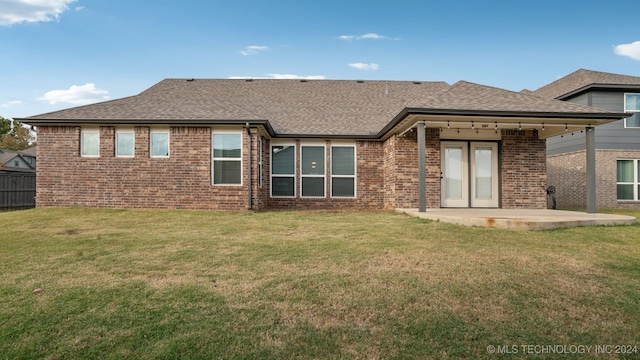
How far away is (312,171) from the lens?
12.8 m

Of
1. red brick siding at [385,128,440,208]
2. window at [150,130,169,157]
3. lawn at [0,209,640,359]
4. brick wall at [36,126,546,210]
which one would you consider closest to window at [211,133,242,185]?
brick wall at [36,126,546,210]

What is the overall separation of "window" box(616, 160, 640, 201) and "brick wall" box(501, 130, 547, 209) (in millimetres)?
6454

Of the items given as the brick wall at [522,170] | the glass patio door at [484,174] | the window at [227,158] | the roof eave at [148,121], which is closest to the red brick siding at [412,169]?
the glass patio door at [484,174]

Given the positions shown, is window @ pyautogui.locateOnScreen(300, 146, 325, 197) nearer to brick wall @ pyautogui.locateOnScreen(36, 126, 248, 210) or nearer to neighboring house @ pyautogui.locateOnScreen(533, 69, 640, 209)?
brick wall @ pyautogui.locateOnScreen(36, 126, 248, 210)

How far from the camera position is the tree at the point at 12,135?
161ft

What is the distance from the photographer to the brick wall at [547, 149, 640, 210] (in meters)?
14.3

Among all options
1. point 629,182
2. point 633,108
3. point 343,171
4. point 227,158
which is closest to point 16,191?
point 227,158

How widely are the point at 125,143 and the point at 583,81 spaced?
59.8ft

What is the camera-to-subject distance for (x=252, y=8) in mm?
15164

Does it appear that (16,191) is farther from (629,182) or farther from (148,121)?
(629,182)

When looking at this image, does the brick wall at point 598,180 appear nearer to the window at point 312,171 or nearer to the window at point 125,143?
the window at point 312,171

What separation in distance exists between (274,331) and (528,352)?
6.16ft

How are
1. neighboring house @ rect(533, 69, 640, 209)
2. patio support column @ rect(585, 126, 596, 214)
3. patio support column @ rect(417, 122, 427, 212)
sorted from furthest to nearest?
neighboring house @ rect(533, 69, 640, 209) < patio support column @ rect(585, 126, 596, 214) < patio support column @ rect(417, 122, 427, 212)

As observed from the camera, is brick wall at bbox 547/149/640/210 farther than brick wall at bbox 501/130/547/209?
Yes
